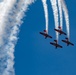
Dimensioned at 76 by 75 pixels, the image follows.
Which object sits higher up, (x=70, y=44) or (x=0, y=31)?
(x=70, y=44)

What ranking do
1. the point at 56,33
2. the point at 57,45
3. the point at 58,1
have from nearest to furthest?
1. the point at 58,1
2. the point at 56,33
3. the point at 57,45

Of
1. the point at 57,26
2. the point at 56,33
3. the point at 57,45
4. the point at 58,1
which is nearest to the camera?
the point at 58,1

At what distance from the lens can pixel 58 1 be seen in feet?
172

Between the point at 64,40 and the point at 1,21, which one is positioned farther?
the point at 64,40

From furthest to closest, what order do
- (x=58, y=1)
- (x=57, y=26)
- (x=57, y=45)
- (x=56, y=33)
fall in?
(x=57, y=45) < (x=56, y=33) < (x=57, y=26) < (x=58, y=1)

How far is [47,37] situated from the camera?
67812mm

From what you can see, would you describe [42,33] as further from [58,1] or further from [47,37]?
[58,1]

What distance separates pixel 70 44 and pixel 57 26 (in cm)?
1481

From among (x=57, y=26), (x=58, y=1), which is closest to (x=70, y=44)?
(x=57, y=26)

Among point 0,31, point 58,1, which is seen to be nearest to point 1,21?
point 0,31

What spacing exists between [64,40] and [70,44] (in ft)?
7.45

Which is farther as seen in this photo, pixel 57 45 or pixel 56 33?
pixel 57 45

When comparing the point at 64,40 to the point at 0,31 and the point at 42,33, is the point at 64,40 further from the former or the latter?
the point at 0,31

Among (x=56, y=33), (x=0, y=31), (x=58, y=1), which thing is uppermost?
(x=56, y=33)
